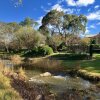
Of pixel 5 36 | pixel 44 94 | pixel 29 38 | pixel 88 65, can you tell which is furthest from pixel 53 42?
→ pixel 44 94

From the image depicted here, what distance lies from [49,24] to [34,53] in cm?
2726

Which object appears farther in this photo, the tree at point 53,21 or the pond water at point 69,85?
the tree at point 53,21

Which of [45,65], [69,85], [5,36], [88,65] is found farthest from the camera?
[5,36]

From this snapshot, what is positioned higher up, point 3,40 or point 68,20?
point 68,20

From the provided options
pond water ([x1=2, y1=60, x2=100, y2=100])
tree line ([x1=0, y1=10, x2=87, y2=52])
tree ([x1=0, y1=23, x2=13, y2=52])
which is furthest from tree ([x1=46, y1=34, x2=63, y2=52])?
pond water ([x1=2, y1=60, x2=100, y2=100])

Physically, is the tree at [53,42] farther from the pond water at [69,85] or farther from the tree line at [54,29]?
the pond water at [69,85]

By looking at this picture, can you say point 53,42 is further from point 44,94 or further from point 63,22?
point 44,94

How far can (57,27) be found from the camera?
70750 mm

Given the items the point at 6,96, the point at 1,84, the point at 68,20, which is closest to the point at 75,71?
the point at 1,84

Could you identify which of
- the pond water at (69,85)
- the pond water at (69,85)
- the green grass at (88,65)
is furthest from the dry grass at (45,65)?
the pond water at (69,85)

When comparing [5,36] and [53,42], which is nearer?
[53,42]

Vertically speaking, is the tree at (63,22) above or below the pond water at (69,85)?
above

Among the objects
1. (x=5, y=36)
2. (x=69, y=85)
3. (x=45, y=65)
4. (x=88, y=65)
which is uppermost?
(x=5, y=36)

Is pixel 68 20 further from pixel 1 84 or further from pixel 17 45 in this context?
pixel 1 84
